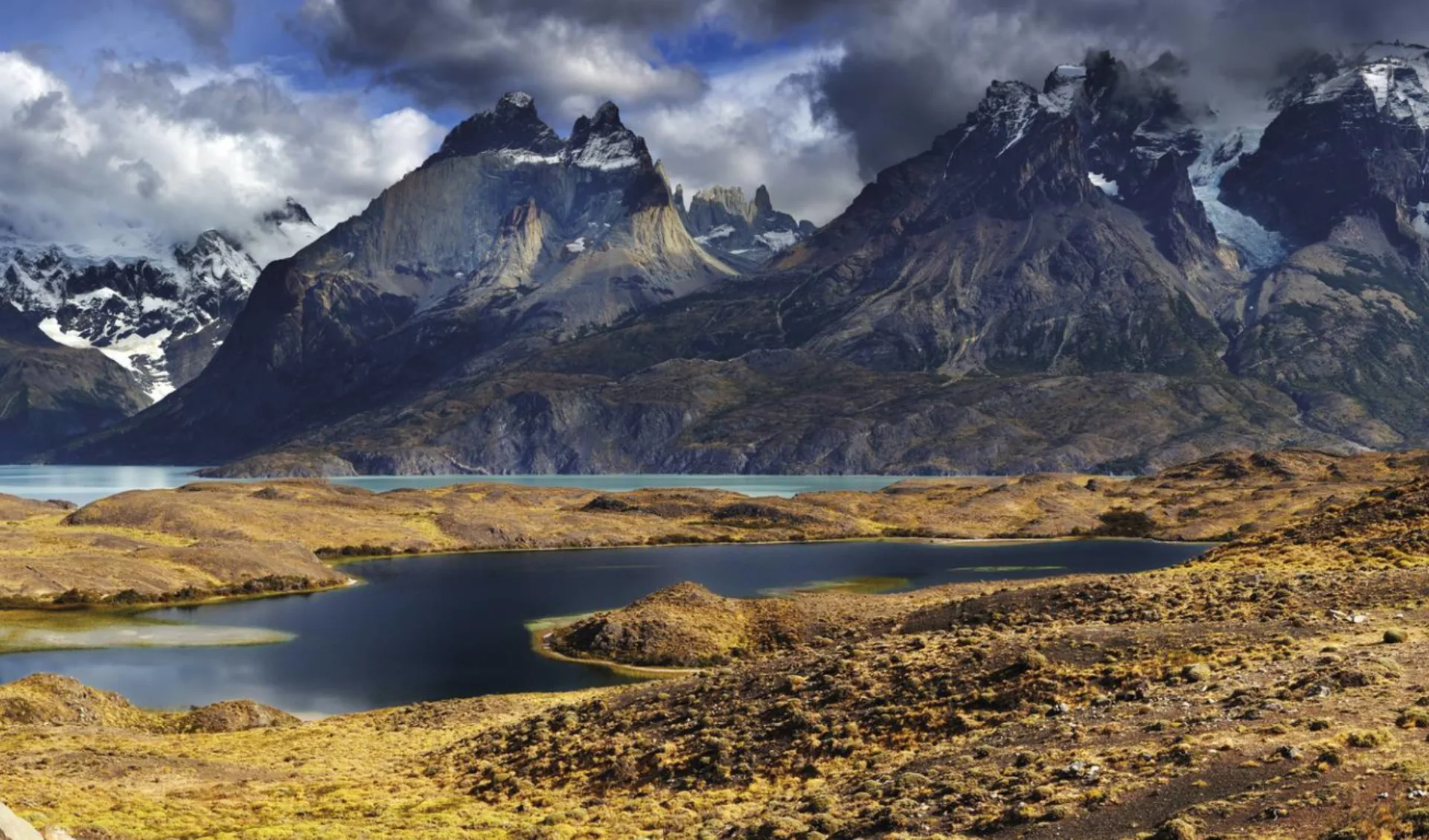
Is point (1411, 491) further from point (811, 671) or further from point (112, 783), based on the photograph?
point (112, 783)

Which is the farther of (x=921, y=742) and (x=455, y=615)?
(x=455, y=615)

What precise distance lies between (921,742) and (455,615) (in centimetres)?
8168

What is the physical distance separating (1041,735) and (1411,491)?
56378mm

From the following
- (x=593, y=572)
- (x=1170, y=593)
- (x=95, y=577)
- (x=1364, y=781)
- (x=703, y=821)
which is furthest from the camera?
(x=593, y=572)

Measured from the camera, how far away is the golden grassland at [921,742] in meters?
32.4

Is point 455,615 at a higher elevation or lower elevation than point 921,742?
lower

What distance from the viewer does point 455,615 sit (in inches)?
4719

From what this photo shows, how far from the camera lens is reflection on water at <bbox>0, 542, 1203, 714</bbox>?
85.3 metres

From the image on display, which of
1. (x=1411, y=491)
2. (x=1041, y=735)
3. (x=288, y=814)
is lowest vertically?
(x=288, y=814)

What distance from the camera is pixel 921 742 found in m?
44.6

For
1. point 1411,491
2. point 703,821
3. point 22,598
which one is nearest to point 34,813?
point 703,821

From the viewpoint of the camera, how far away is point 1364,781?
29.5 meters

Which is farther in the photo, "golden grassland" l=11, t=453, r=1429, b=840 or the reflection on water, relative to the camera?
the reflection on water

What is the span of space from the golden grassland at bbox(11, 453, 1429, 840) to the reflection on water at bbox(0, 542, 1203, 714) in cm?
1237
